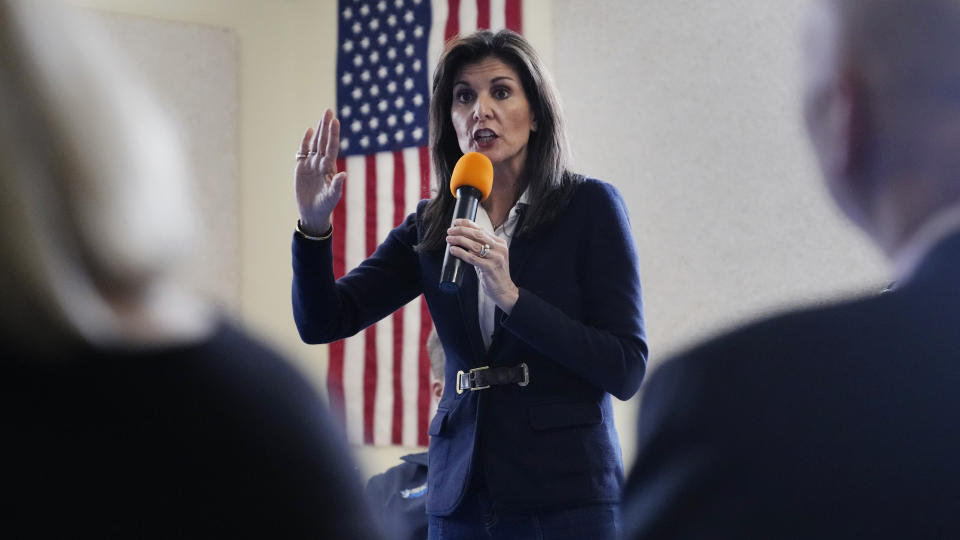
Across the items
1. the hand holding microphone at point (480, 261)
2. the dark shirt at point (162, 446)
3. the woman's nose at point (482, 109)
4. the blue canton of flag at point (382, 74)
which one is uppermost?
the blue canton of flag at point (382, 74)

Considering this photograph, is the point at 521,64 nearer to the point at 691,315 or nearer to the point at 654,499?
the point at 654,499

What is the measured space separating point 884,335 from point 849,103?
0.15 metres

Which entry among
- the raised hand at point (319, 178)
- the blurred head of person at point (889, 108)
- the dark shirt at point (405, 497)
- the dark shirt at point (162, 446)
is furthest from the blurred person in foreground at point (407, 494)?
the blurred head of person at point (889, 108)

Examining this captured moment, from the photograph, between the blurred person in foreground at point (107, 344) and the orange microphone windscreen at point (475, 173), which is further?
the orange microphone windscreen at point (475, 173)

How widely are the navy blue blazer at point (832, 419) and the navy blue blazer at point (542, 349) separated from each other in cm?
102

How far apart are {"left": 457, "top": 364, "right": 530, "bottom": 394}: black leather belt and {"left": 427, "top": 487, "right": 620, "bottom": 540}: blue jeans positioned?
189 mm

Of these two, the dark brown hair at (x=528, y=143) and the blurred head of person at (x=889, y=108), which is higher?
the dark brown hair at (x=528, y=143)

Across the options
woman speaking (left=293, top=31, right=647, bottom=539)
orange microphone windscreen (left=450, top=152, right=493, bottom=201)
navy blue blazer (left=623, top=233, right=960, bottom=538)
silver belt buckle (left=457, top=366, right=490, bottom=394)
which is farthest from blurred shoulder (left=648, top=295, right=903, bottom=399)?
orange microphone windscreen (left=450, top=152, right=493, bottom=201)

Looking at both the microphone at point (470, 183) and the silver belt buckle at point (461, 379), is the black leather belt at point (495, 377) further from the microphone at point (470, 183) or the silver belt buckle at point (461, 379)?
the microphone at point (470, 183)

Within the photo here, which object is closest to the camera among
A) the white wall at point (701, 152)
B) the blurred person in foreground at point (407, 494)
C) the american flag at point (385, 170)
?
the blurred person in foreground at point (407, 494)

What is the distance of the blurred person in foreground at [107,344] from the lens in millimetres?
582

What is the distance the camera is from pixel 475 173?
1.88 m

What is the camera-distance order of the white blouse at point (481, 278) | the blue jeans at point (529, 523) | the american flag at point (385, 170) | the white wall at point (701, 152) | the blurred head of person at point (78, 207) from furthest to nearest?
the american flag at point (385, 170) < the white wall at point (701, 152) < the white blouse at point (481, 278) < the blue jeans at point (529, 523) < the blurred head of person at point (78, 207)

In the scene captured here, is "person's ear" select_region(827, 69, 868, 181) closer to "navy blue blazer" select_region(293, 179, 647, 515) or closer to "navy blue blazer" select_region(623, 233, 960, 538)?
"navy blue blazer" select_region(623, 233, 960, 538)
